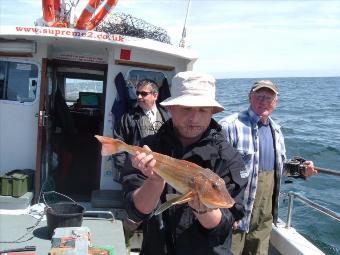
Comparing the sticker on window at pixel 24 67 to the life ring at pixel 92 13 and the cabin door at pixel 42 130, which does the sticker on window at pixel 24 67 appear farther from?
the life ring at pixel 92 13

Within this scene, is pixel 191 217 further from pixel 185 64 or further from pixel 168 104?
pixel 185 64

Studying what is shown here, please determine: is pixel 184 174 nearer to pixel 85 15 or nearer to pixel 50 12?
pixel 85 15

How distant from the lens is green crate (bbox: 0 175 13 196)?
6594mm

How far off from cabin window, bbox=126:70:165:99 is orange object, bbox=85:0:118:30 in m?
0.96

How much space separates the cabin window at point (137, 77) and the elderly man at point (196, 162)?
447cm

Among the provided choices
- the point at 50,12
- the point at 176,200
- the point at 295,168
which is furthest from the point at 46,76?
the point at 176,200

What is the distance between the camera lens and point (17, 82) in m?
7.29

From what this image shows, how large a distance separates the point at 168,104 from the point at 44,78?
492 centimetres

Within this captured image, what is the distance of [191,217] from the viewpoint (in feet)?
8.79

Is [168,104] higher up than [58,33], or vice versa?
[58,33]

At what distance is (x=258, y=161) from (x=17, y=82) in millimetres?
4464

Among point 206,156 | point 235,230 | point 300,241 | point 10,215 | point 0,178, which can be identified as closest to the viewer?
point 206,156

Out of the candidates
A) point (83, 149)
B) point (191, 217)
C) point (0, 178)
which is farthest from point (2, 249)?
point (83, 149)

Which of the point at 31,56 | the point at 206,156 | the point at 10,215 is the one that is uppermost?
the point at 31,56
